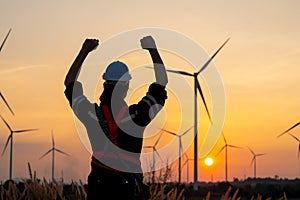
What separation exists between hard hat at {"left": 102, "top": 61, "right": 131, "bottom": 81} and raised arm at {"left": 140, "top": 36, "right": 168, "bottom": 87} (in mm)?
335

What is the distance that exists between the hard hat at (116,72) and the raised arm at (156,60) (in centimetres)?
34

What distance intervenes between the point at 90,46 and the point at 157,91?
93 cm

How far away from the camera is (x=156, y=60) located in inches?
362

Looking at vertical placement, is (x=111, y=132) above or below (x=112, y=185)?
above

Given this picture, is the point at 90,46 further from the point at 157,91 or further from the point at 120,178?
the point at 120,178

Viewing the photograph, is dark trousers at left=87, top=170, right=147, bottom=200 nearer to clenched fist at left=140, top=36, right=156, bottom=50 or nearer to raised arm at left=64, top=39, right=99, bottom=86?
raised arm at left=64, top=39, right=99, bottom=86

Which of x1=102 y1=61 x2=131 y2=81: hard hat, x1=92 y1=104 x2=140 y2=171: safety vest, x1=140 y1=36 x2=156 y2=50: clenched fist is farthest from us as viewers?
x1=140 y1=36 x2=156 y2=50: clenched fist

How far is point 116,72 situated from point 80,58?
1.44 feet

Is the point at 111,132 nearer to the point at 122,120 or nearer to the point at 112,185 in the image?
the point at 122,120

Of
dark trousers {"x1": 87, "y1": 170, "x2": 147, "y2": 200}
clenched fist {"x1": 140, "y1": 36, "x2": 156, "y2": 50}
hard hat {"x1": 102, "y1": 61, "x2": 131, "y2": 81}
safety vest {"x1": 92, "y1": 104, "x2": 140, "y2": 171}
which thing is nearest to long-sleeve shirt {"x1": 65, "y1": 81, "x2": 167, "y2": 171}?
safety vest {"x1": 92, "y1": 104, "x2": 140, "y2": 171}

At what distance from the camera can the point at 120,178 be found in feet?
29.9

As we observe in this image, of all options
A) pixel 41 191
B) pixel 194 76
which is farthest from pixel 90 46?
pixel 194 76

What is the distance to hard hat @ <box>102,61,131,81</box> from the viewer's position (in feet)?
29.6

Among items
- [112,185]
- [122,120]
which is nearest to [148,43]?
[122,120]
